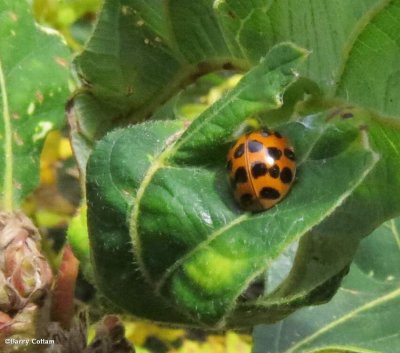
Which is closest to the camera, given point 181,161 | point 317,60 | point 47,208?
point 181,161

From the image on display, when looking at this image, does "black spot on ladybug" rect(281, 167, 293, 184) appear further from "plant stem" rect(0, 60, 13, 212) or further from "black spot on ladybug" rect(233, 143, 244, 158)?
"plant stem" rect(0, 60, 13, 212)

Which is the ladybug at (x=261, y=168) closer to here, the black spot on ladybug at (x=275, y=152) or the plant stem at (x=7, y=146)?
the black spot on ladybug at (x=275, y=152)

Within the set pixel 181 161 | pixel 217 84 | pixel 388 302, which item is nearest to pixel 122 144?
pixel 181 161

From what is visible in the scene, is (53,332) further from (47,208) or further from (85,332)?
(47,208)

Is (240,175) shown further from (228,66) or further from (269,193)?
(228,66)

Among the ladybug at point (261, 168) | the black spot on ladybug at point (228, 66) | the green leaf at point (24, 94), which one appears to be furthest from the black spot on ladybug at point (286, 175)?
the green leaf at point (24, 94)

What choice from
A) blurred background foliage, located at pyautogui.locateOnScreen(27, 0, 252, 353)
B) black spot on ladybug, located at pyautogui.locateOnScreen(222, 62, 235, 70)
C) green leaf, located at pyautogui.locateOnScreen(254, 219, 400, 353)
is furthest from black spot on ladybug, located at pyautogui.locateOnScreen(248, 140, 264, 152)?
blurred background foliage, located at pyautogui.locateOnScreen(27, 0, 252, 353)

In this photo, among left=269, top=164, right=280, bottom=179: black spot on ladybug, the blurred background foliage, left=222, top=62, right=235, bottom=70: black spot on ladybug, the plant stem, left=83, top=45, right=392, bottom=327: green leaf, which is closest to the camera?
left=83, top=45, right=392, bottom=327: green leaf
